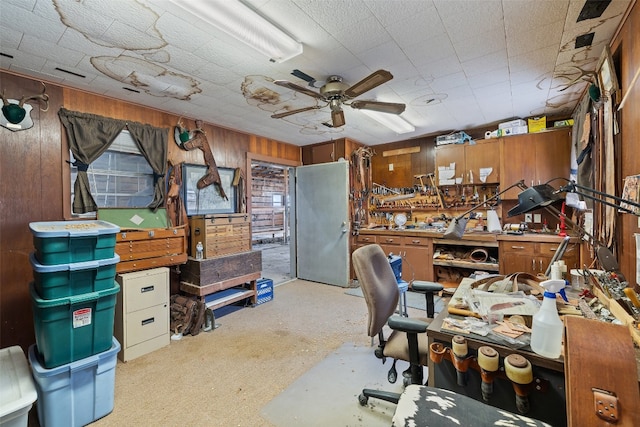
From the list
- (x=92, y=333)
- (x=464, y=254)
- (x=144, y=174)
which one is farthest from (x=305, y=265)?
(x=92, y=333)

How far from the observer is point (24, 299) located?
2457 millimetres

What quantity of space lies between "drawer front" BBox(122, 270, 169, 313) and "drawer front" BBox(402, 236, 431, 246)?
328 centimetres

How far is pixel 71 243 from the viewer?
1.97 meters

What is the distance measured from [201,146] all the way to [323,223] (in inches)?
89.1

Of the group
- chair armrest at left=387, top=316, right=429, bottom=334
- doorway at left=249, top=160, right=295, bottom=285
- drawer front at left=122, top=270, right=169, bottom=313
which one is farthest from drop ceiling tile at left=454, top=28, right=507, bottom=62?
doorway at left=249, top=160, right=295, bottom=285

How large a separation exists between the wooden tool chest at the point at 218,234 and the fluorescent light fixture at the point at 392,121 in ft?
7.04

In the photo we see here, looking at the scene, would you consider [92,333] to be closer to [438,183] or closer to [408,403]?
[408,403]

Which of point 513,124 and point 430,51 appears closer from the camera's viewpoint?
point 430,51

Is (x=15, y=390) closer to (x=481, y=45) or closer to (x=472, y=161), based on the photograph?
(x=481, y=45)

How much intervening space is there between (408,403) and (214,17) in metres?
2.17

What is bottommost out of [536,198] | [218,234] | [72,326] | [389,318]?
[72,326]

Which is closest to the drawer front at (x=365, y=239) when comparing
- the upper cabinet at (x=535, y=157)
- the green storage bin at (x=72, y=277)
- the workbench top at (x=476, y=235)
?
the workbench top at (x=476, y=235)

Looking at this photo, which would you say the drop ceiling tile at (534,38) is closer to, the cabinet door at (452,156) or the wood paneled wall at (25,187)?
the cabinet door at (452,156)

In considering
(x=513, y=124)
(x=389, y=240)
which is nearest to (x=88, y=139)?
(x=389, y=240)
